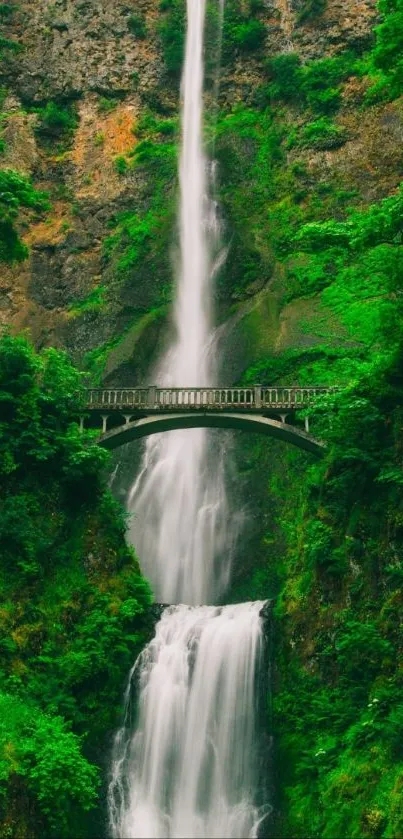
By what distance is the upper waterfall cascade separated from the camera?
17.6m

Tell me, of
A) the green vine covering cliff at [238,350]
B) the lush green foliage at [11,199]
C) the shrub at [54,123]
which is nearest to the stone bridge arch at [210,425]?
the green vine covering cliff at [238,350]

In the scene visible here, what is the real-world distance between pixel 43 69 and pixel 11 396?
2808cm

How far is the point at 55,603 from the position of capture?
2069cm

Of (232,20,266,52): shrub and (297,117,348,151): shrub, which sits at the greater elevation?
(232,20,266,52): shrub

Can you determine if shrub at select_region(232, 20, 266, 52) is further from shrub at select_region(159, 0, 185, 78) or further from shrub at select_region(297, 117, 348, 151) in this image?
shrub at select_region(297, 117, 348, 151)

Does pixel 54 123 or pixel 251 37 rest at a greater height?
pixel 251 37

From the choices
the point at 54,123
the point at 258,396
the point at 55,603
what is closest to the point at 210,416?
the point at 258,396

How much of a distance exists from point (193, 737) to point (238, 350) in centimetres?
1653

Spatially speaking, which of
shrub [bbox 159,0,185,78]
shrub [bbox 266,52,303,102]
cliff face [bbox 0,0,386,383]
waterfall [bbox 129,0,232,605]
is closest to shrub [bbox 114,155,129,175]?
cliff face [bbox 0,0,386,383]

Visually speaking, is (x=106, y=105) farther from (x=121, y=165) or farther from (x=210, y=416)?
(x=210, y=416)

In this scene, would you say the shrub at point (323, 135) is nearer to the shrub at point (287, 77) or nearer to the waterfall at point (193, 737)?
the shrub at point (287, 77)

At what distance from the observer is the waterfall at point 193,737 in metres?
17.3

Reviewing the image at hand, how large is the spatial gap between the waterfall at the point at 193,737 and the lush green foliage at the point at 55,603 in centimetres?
65

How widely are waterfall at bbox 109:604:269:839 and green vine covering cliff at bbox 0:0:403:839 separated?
23.3 inches
